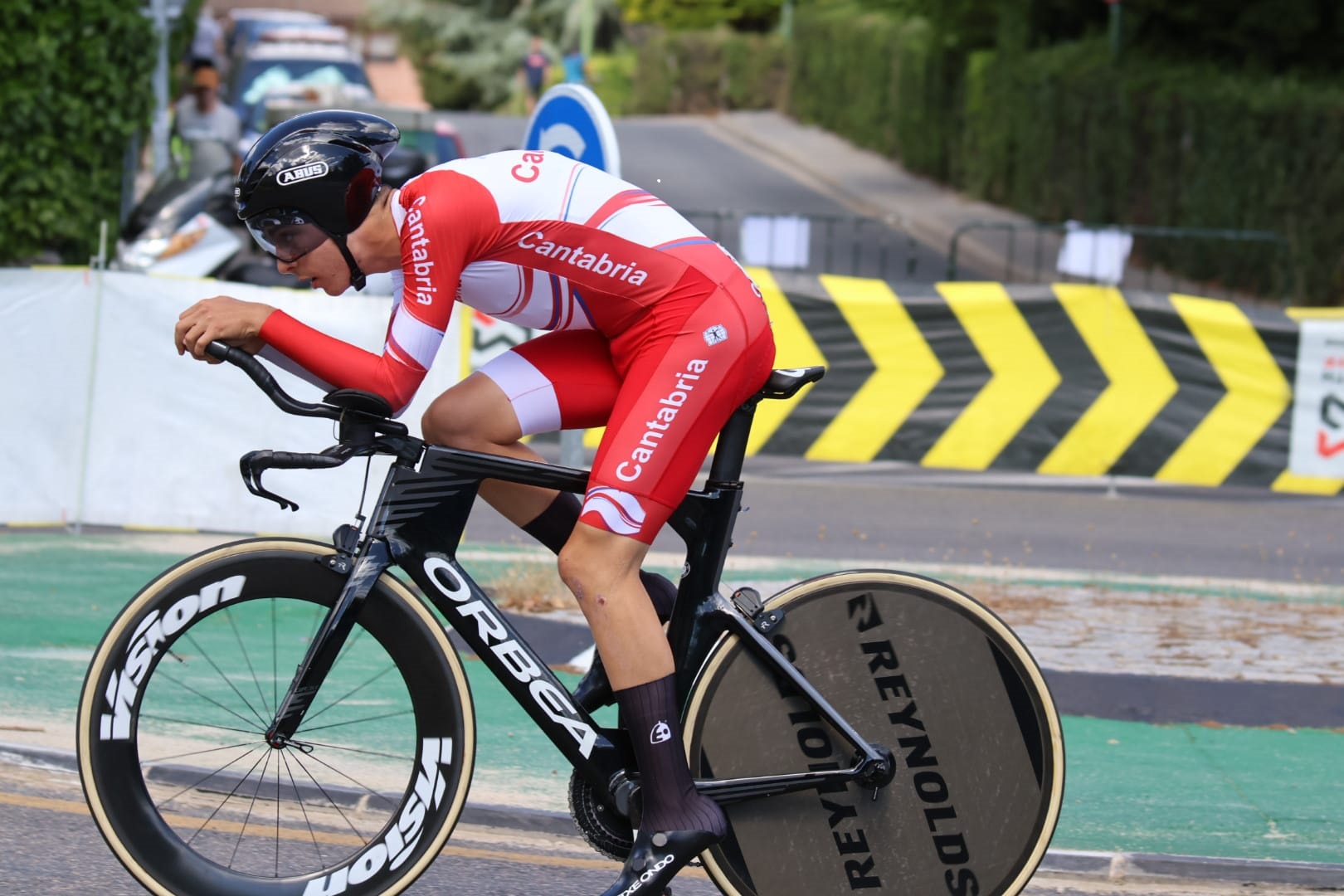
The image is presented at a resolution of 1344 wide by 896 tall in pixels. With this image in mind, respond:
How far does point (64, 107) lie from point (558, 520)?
9.45 meters

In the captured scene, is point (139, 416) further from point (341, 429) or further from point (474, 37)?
point (474, 37)

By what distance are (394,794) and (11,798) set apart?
1.20m

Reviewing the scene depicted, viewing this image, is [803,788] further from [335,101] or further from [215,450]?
[335,101]

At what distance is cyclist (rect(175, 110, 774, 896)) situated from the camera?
374cm

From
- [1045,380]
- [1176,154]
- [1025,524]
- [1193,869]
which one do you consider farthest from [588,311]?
[1176,154]

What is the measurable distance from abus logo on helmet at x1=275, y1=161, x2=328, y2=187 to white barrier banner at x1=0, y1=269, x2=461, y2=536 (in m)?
5.18

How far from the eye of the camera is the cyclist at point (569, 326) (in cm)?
374

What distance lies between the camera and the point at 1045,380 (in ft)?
39.2

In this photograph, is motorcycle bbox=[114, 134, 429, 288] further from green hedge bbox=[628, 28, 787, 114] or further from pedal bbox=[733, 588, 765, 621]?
green hedge bbox=[628, 28, 787, 114]

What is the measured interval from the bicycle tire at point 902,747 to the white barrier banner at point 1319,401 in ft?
27.4

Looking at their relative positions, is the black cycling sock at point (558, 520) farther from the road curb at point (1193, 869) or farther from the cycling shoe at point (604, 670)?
the road curb at point (1193, 869)

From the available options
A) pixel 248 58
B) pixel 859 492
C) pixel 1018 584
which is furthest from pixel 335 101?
pixel 1018 584

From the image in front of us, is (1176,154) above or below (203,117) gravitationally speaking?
below

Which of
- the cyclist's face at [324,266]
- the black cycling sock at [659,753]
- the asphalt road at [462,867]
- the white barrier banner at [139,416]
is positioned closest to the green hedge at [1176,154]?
the white barrier banner at [139,416]
